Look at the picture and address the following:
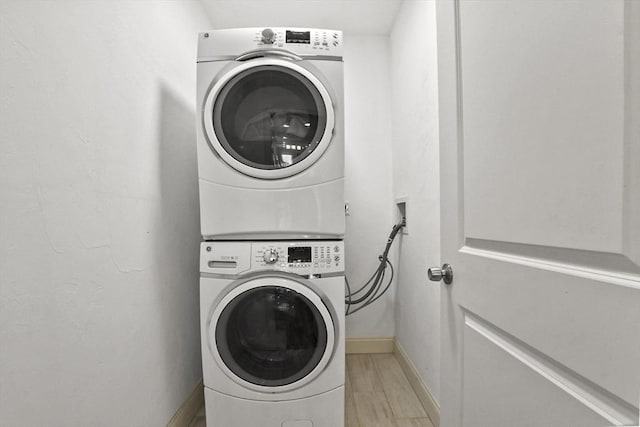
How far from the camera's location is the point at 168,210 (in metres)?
1.32

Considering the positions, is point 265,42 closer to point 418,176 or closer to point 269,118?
point 269,118

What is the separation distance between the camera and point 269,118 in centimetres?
130

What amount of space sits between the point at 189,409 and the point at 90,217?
105cm

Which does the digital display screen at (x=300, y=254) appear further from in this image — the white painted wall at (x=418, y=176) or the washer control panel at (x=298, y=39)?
the washer control panel at (x=298, y=39)

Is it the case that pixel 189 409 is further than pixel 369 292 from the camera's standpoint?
No

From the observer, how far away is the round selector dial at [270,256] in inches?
48.1

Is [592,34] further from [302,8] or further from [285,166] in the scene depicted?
[302,8]

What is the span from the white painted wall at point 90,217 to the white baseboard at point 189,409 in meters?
0.05

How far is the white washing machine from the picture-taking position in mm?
1256

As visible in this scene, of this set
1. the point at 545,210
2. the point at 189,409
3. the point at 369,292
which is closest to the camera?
the point at 545,210

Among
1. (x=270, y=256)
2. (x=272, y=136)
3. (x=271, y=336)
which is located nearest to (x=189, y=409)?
(x=271, y=336)

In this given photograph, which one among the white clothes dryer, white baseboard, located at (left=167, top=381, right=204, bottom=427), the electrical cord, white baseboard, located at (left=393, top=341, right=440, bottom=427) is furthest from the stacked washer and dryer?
the electrical cord

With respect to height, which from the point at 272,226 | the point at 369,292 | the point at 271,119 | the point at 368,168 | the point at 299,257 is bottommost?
the point at 369,292

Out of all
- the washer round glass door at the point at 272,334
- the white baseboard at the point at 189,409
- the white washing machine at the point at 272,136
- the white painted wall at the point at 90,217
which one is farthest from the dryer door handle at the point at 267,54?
the white baseboard at the point at 189,409
